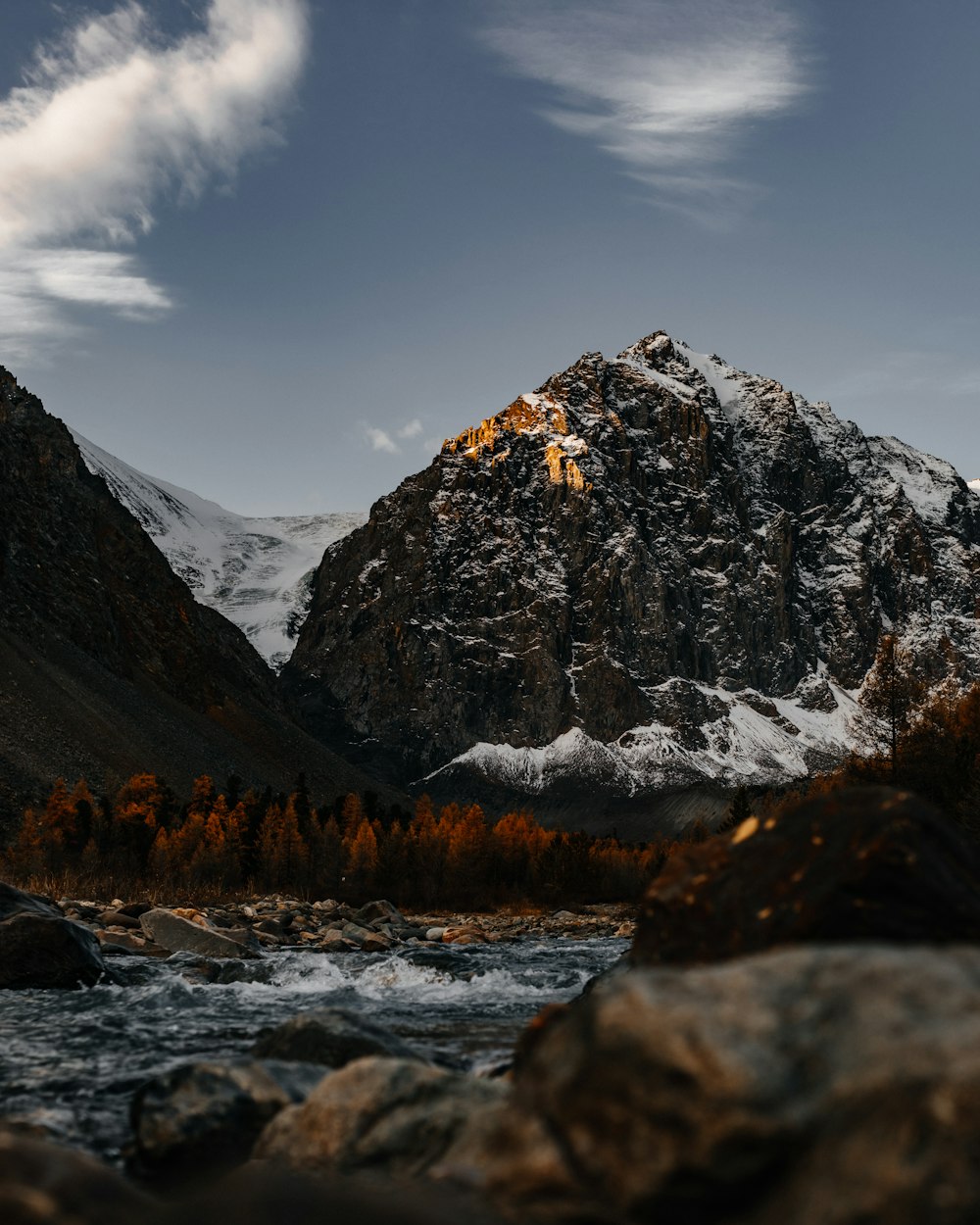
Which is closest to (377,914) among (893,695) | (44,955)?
(893,695)

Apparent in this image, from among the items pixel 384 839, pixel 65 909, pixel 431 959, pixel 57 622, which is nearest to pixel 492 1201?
pixel 431 959

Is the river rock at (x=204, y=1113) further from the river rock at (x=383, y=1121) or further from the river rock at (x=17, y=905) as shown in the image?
the river rock at (x=17, y=905)

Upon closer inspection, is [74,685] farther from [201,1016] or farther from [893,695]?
[201,1016]

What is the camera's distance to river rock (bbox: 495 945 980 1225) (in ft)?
16.5

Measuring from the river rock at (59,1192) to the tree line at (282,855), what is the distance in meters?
80.1

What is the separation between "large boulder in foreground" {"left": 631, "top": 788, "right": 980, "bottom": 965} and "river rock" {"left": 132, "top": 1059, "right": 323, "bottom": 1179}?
12.4ft

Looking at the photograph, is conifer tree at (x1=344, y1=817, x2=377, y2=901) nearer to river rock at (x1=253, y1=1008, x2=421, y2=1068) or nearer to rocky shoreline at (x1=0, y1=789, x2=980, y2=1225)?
river rock at (x1=253, y1=1008, x2=421, y2=1068)

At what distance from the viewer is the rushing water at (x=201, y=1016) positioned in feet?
44.1

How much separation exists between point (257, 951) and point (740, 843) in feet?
109

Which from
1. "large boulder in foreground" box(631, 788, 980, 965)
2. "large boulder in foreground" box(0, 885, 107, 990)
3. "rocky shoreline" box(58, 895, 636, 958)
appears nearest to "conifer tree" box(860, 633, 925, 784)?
"rocky shoreline" box(58, 895, 636, 958)

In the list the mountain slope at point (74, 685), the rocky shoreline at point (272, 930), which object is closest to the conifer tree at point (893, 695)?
the rocky shoreline at point (272, 930)

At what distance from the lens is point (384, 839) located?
4820 inches

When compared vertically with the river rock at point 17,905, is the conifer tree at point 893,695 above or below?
above

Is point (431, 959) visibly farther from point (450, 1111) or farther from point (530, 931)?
point (530, 931)
